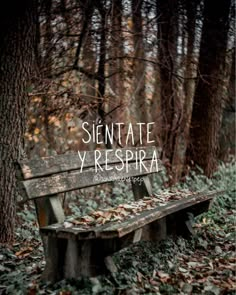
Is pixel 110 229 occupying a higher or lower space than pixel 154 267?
higher

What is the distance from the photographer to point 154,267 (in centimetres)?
440

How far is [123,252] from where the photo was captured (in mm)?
4680

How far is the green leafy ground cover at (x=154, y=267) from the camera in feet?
12.6

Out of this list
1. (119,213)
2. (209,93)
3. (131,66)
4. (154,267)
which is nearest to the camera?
(119,213)

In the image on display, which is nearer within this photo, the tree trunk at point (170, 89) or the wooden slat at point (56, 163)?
the wooden slat at point (56, 163)

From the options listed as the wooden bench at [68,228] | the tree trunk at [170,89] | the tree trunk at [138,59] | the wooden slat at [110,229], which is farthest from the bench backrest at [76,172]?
the tree trunk at [170,89]

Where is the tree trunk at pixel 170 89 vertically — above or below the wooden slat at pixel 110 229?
above

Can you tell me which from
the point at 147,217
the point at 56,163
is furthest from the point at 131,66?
the point at 147,217

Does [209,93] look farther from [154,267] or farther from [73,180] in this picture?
[154,267]

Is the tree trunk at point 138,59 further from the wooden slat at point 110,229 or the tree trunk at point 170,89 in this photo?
the wooden slat at point 110,229

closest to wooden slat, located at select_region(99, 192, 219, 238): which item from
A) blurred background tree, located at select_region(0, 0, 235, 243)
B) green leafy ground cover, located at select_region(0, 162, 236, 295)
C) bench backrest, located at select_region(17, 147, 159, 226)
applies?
green leafy ground cover, located at select_region(0, 162, 236, 295)

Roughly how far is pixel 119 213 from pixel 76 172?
668 mm

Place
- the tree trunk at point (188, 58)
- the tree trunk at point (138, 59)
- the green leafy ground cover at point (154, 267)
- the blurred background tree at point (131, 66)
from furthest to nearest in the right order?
1. the tree trunk at point (188, 58)
2. the tree trunk at point (138, 59)
3. the blurred background tree at point (131, 66)
4. the green leafy ground cover at point (154, 267)

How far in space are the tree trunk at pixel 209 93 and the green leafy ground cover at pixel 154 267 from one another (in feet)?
9.53
